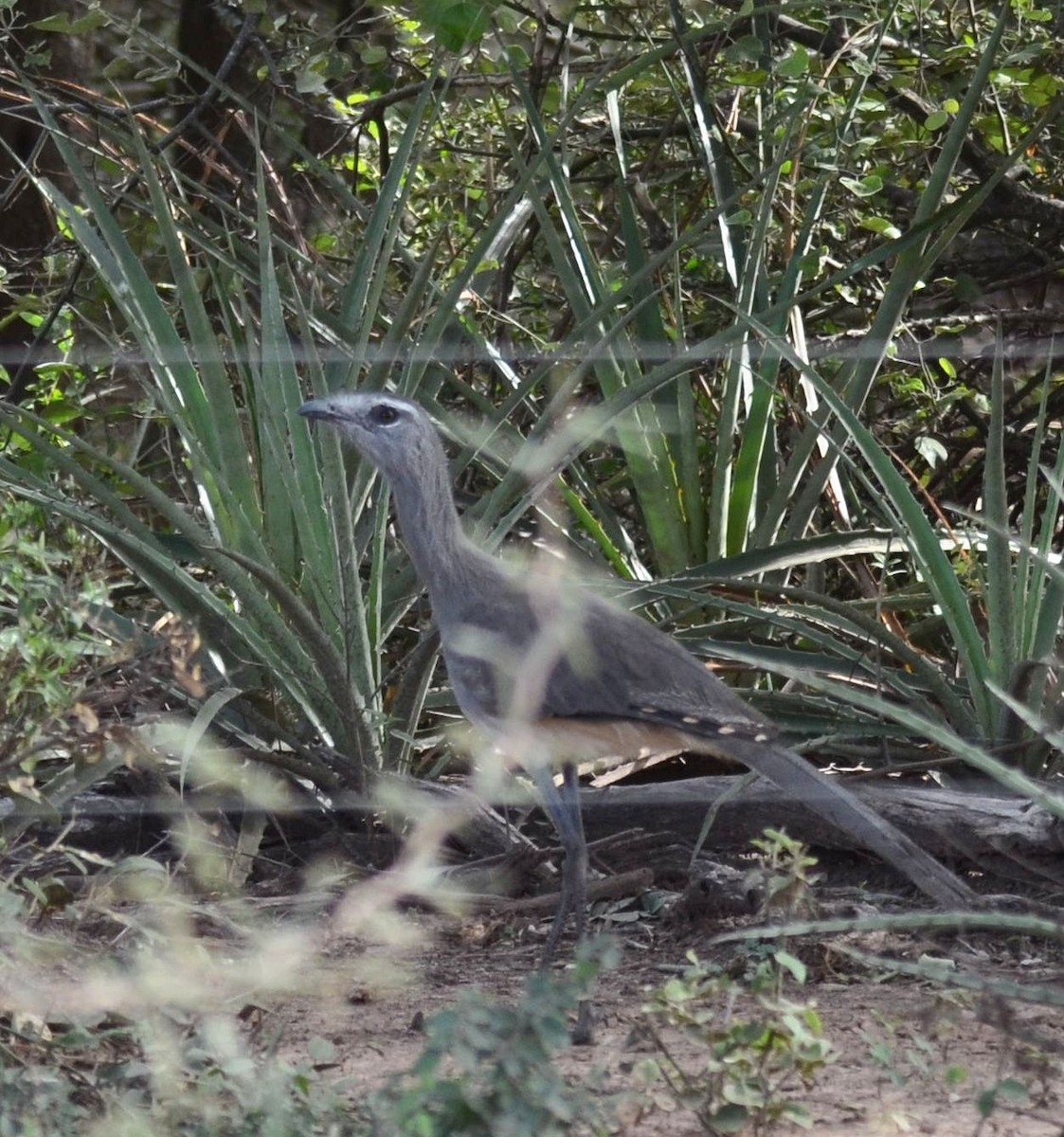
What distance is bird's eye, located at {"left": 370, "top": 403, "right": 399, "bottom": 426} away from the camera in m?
3.68

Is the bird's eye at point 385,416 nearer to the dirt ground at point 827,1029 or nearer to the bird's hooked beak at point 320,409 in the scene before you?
the bird's hooked beak at point 320,409

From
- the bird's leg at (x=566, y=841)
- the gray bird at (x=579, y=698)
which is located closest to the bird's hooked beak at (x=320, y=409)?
the gray bird at (x=579, y=698)

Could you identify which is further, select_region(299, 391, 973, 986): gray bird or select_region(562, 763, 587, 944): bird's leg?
select_region(562, 763, 587, 944): bird's leg

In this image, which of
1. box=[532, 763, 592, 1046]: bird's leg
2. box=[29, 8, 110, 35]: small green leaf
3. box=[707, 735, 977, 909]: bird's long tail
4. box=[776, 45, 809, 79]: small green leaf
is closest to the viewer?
box=[707, 735, 977, 909]: bird's long tail

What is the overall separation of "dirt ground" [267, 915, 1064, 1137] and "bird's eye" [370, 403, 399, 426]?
114 centimetres

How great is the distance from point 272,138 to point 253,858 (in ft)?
11.1

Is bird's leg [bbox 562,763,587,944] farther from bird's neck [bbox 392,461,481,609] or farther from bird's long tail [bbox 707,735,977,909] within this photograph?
bird's neck [bbox 392,461,481,609]

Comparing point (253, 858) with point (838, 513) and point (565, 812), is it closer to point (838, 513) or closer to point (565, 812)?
point (565, 812)

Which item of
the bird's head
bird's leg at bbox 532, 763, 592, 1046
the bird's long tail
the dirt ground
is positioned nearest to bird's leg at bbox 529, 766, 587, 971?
bird's leg at bbox 532, 763, 592, 1046

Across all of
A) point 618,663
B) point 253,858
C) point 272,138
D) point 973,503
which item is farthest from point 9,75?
point 973,503

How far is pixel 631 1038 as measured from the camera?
7.76ft

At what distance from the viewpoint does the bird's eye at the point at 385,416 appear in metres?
3.68

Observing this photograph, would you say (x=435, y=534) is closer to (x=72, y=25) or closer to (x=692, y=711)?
(x=692, y=711)

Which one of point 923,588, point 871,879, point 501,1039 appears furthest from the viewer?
point 923,588
